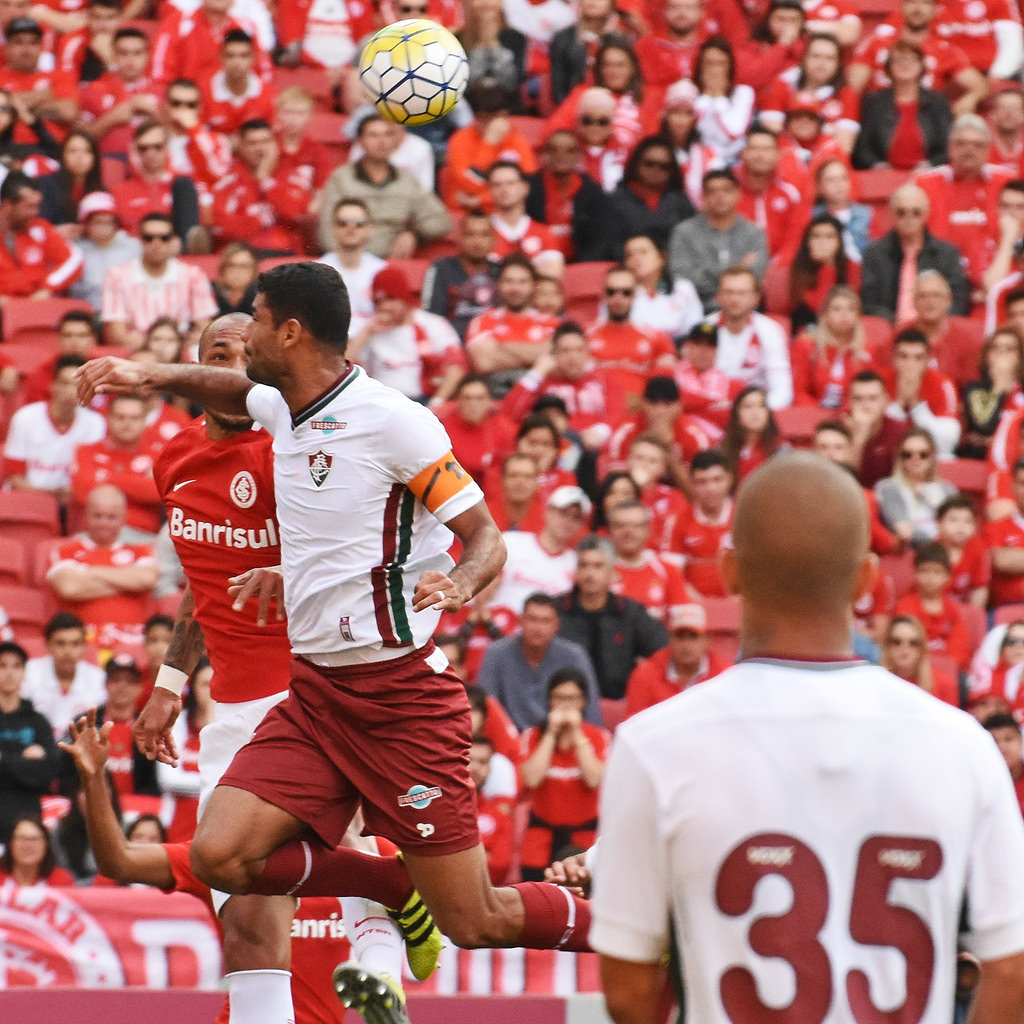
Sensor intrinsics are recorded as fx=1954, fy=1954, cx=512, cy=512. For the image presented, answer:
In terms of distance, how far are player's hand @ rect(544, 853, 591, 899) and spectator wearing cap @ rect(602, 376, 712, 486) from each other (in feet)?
19.0

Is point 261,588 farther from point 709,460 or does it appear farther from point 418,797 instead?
point 709,460

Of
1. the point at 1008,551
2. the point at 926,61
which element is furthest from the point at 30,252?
the point at 926,61

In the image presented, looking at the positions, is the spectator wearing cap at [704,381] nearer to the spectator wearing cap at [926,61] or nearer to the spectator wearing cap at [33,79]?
the spectator wearing cap at [926,61]

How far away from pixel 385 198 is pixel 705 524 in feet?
11.3

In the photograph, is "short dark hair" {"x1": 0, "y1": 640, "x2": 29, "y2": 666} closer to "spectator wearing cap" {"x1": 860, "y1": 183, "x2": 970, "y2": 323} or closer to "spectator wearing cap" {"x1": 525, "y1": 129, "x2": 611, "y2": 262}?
"spectator wearing cap" {"x1": 525, "y1": 129, "x2": 611, "y2": 262}

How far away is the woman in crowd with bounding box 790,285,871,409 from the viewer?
12.4m

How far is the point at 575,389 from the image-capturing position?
38.9 feet

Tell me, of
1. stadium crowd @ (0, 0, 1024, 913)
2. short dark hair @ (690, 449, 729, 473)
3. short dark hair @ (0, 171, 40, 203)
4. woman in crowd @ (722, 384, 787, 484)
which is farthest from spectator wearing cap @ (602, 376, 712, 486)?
short dark hair @ (0, 171, 40, 203)

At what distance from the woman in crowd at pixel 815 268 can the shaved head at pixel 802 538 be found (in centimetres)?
1020

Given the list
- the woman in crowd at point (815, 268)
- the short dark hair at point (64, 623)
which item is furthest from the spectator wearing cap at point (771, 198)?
the short dark hair at point (64, 623)

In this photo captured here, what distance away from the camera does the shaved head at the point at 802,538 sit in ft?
9.19

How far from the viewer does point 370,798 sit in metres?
5.49

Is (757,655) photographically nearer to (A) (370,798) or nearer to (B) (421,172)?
(A) (370,798)

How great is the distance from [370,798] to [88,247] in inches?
312
